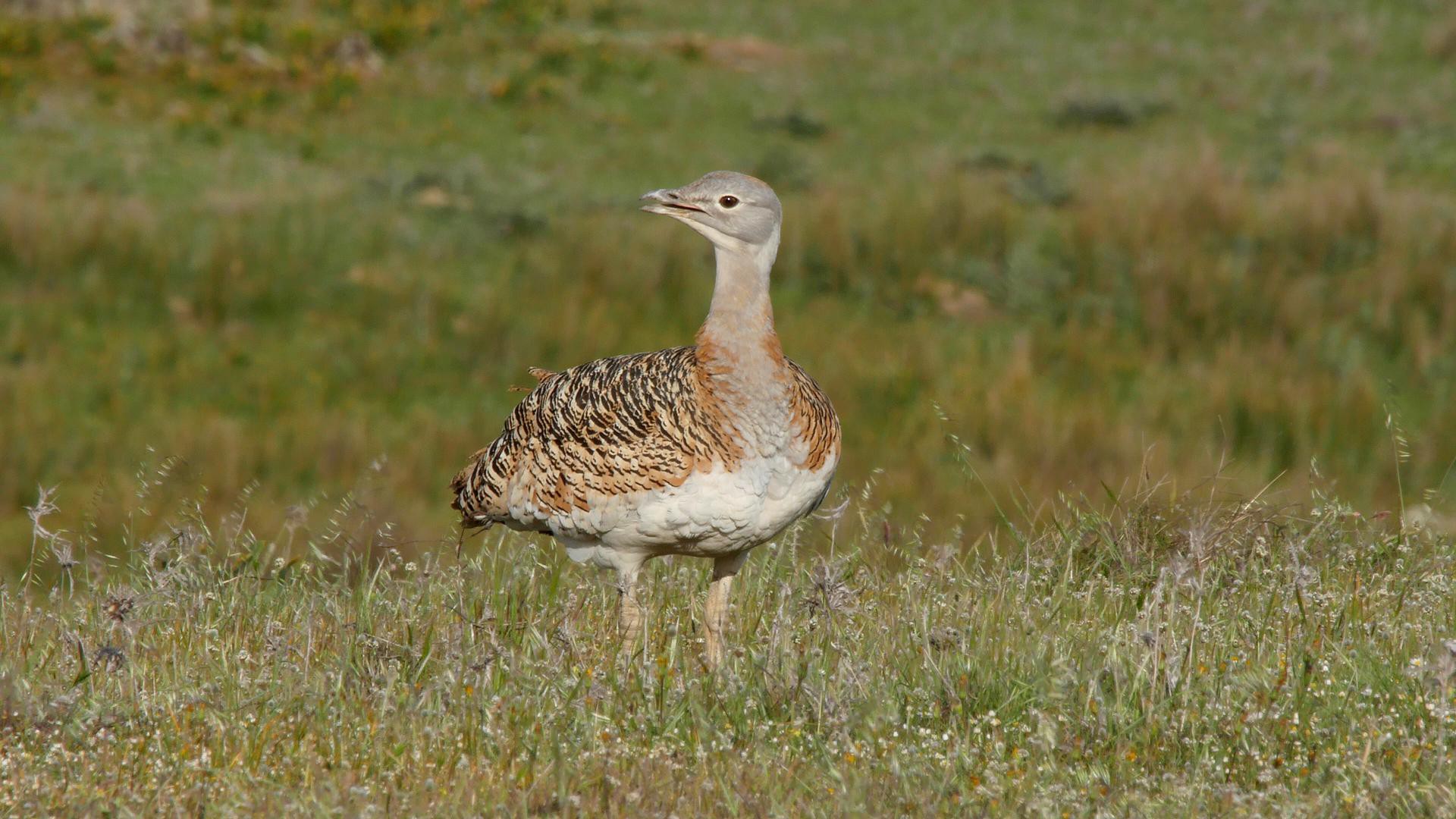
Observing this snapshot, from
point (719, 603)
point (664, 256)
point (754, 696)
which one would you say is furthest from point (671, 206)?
point (664, 256)

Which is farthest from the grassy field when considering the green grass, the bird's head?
the bird's head

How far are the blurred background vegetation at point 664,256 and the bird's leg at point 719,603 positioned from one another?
7.57ft

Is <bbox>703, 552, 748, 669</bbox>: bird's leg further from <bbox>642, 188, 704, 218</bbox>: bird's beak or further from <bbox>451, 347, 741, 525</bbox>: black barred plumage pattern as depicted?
<bbox>642, 188, 704, 218</bbox>: bird's beak

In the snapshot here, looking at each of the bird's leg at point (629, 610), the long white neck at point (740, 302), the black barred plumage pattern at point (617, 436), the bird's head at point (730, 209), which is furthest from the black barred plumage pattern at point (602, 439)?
the bird's head at point (730, 209)

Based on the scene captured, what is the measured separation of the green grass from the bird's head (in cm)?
107

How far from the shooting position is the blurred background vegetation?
11711 mm

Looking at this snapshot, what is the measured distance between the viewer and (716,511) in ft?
15.8

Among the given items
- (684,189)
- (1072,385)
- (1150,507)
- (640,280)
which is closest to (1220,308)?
(1072,385)

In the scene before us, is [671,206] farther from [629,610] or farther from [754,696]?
[754,696]

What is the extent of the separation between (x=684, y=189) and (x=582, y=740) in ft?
6.67

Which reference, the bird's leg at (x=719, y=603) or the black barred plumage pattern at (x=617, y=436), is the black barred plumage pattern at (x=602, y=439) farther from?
the bird's leg at (x=719, y=603)

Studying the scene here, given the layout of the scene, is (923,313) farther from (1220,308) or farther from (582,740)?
(582,740)

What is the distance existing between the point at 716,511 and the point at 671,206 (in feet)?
3.39

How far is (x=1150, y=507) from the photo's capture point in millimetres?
5773
